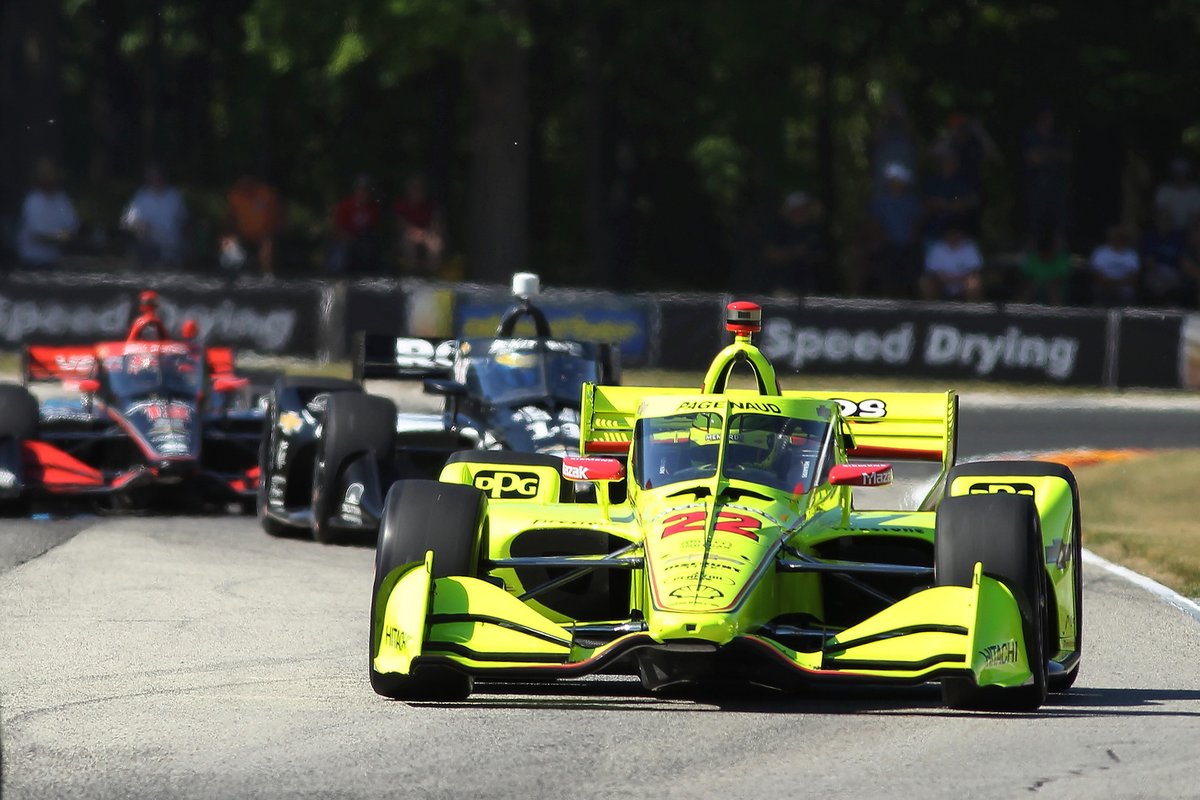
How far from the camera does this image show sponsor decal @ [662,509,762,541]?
27.5 feet

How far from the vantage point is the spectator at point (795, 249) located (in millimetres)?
27047

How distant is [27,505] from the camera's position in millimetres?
14523

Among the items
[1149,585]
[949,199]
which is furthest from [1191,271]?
[1149,585]

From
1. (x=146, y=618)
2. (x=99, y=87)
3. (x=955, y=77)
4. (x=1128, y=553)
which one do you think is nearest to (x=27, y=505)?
(x=146, y=618)

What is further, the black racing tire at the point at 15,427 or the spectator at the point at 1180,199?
the spectator at the point at 1180,199

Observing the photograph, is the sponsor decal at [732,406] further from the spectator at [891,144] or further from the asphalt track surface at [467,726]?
the spectator at [891,144]

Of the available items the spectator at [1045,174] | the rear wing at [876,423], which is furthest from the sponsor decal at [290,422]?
the spectator at [1045,174]

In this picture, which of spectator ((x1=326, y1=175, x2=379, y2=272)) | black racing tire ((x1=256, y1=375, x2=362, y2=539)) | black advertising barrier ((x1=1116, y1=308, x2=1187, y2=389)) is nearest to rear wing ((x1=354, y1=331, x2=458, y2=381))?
black racing tire ((x1=256, y1=375, x2=362, y2=539))

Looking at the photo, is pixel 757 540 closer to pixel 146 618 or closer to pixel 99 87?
pixel 146 618

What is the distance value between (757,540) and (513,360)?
6132 millimetres

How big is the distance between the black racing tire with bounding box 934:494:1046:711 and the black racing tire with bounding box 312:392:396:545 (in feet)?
→ 18.6

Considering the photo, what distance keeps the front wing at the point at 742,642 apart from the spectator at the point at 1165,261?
19871 mm

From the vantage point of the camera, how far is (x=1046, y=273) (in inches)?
1055

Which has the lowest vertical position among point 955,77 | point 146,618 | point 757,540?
point 146,618
